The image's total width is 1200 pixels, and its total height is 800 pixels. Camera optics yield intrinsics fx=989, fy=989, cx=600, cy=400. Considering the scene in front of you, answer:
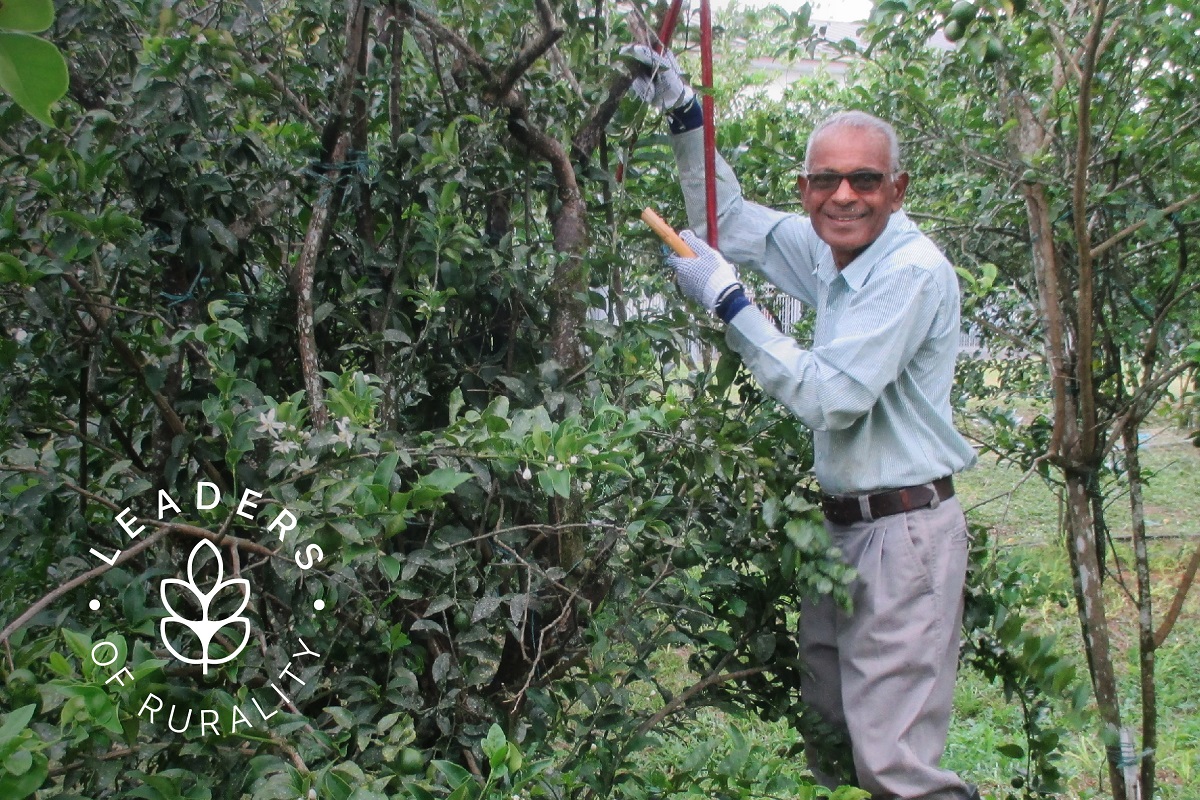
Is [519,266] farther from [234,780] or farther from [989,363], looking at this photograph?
[989,363]

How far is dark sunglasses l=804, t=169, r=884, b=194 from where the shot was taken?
6.61 ft

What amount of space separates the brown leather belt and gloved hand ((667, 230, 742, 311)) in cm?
50

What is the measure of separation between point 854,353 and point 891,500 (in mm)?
354

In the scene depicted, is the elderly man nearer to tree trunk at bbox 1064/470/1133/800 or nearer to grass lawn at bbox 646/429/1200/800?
grass lawn at bbox 646/429/1200/800

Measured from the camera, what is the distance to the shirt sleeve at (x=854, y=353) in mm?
1870

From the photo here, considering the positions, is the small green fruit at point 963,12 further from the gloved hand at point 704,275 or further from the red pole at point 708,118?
the gloved hand at point 704,275

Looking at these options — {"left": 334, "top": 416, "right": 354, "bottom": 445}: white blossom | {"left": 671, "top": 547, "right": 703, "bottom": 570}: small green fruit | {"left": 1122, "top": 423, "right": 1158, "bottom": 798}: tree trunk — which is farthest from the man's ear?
{"left": 334, "top": 416, "right": 354, "bottom": 445}: white blossom

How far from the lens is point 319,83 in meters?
2.11

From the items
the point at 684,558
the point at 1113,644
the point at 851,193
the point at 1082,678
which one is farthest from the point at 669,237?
the point at 1113,644

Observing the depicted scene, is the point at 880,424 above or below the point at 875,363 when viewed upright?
below

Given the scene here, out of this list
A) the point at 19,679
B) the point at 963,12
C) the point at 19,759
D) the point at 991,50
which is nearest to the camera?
the point at 19,759

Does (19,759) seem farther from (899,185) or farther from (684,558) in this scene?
(899,185)

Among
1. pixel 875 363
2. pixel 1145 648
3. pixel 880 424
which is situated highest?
pixel 875 363

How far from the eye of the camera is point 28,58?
509 millimetres
